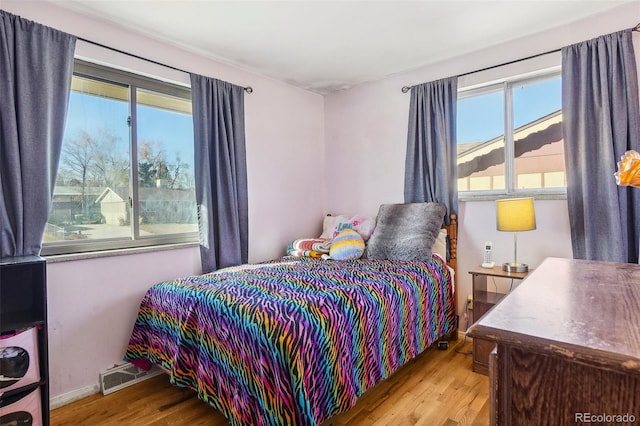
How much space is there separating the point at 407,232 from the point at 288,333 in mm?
1642

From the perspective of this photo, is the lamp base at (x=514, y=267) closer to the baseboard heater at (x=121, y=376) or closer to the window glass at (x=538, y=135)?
the window glass at (x=538, y=135)

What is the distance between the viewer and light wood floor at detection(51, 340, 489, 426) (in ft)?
6.12

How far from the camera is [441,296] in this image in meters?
2.59

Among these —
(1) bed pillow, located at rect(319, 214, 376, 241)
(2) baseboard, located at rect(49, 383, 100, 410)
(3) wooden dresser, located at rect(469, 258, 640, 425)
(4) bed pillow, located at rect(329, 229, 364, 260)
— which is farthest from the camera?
(1) bed pillow, located at rect(319, 214, 376, 241)

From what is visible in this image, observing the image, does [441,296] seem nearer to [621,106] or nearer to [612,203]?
[612,203]

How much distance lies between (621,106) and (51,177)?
3.56 m

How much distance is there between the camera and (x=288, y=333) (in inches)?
57.9

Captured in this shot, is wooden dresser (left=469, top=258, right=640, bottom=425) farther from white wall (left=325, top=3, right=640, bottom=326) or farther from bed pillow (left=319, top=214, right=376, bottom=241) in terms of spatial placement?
bed pillow (left=319, top=214, right=376, bottom=241)

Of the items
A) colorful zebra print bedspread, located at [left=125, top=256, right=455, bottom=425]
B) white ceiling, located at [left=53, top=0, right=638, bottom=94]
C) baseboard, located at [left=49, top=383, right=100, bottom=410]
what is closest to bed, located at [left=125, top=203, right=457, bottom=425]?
colorful zebra print bedspread, located at [left=125, top=256, right=455, bottom=425]

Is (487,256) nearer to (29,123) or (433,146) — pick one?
(433,146)

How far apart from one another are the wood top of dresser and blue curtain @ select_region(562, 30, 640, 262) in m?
1.48

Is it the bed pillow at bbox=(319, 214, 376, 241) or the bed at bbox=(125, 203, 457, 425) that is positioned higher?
the bed pillow at bbox=(319, 214, 376, 241)

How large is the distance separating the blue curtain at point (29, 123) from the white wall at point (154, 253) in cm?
15

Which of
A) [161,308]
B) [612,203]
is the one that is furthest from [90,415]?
[612,203]
